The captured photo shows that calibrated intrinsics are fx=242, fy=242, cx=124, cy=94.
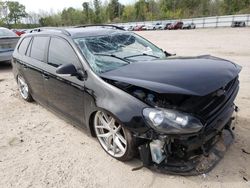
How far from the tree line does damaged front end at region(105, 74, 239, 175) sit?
68.3 m

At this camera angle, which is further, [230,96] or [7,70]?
[7,70]

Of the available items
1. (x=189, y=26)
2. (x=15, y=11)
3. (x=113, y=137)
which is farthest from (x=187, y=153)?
(x=15, y=11)

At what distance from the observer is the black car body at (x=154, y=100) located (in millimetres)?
2447

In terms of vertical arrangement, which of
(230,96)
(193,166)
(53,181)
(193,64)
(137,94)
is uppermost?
(193,64)

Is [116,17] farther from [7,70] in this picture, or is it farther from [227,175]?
[227,175]

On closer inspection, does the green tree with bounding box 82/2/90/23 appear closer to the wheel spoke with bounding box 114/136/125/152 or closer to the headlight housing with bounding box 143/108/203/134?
the wheel spoke with bounding box 114/136/125/152

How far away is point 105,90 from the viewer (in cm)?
287

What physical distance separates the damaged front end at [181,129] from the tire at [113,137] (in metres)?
0.17

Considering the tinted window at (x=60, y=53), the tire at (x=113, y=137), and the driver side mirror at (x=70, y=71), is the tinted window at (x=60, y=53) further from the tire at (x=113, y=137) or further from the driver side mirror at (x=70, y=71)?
the tire at (x=113, y=137)

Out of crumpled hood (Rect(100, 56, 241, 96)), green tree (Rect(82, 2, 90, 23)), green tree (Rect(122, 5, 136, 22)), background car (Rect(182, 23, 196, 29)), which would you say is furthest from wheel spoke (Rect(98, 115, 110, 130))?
green tree (Rect(82, 2, 90, 23))

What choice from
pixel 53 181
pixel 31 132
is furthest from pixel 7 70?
pixel 53 181

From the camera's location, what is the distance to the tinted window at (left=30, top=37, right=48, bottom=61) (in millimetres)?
4199

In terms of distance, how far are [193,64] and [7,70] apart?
8336 millimetres

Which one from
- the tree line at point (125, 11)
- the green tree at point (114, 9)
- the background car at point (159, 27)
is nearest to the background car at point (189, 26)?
the background car at point (159, 27)
